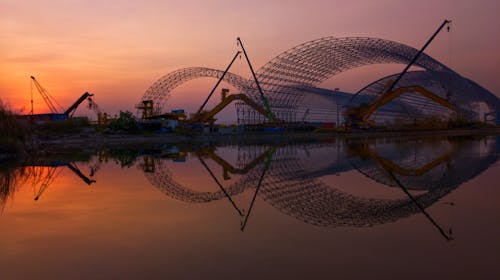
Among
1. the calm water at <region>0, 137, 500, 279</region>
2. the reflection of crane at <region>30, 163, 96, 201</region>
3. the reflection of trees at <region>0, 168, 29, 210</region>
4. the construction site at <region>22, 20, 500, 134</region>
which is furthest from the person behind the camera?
the construction site at <region>22, 20, 500, 134</region>

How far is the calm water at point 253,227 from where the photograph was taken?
17.0 ft

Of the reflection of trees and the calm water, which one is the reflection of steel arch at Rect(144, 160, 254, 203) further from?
the reflection of trees

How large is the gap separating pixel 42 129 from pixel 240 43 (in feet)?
98.6

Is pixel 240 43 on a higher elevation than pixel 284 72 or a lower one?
higher

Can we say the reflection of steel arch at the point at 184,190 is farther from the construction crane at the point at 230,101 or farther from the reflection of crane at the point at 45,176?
the construction crane at the point at 230,101

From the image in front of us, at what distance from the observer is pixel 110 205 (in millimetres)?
9500

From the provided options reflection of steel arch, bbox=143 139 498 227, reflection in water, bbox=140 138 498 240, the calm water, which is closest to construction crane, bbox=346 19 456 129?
reflection in water, bbox=140 138 498 240

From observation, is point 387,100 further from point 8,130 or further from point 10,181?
point 10,181

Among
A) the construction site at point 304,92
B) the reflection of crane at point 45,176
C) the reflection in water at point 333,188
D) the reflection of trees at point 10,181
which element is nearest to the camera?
the reflection in water at point 333,188

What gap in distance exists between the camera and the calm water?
517 centimetres

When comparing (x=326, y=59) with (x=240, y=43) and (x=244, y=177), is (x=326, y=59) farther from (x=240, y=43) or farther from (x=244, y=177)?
(x=244, y=177)

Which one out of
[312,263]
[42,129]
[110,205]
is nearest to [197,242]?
[312,263]

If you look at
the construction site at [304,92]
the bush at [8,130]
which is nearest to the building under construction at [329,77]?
the construction site at [304,92]

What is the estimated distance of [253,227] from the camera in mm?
7262
